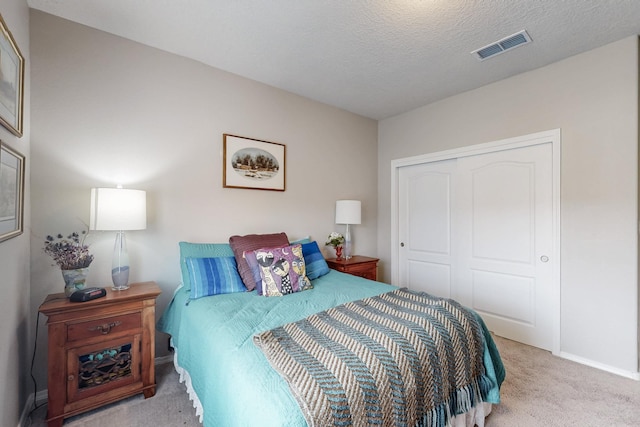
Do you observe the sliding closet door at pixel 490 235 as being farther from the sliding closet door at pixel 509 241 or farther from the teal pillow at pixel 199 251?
the teal pillow at pixel 199 251

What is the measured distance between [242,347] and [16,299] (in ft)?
4.61

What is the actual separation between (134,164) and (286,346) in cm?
195

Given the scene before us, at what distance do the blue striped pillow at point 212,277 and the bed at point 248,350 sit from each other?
47 millimetres

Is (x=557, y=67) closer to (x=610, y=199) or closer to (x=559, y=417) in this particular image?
(x=610, y=199)

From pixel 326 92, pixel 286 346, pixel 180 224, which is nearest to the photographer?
pixel 286 346

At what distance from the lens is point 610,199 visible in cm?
224

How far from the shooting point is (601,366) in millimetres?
2283

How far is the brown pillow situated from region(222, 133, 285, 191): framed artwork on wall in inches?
23.2

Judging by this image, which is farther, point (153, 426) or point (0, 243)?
point (153, 426)

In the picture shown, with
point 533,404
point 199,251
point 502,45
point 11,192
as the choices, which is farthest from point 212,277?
point 502,45

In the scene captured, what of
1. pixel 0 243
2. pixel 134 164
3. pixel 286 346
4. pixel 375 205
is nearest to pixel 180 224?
pixel 134 164

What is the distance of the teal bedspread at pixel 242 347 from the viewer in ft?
3.21

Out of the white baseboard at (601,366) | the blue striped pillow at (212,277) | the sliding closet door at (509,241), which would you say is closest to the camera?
the blue striped pillow at (212,277)

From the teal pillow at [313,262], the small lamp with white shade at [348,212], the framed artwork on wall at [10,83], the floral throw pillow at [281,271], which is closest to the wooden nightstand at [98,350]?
the floral throw pillow at [281,271]
